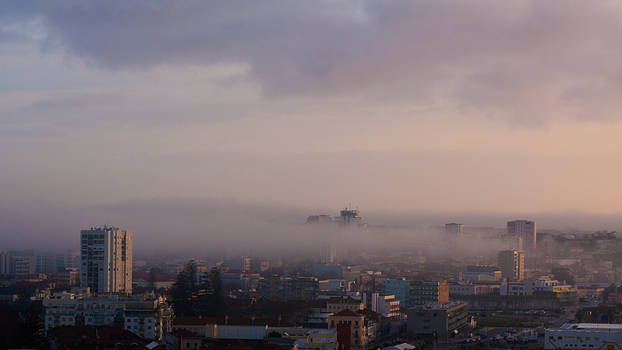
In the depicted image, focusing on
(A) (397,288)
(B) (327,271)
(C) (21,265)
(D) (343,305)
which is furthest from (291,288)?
(C) (21,265)

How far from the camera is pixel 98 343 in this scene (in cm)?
2086

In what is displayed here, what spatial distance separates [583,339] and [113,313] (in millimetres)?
12269

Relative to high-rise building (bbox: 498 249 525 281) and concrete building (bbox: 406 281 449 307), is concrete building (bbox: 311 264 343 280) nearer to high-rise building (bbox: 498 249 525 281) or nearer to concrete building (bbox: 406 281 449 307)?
high-rise building (bbox: 498 249 525 281)

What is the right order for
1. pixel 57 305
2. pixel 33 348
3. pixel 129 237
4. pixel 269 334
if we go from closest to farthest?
pixel 33 348 → pixel 269 334 → pixel 57 305 → pixel 129 237

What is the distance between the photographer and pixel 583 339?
967 inches

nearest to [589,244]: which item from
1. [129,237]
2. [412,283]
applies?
[412,283]

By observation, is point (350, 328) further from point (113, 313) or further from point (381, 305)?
point (381, 305)

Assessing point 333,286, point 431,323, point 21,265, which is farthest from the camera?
point 21,265

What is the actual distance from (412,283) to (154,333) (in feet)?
69.4

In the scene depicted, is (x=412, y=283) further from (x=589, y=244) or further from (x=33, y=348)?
(x=589, y=244)

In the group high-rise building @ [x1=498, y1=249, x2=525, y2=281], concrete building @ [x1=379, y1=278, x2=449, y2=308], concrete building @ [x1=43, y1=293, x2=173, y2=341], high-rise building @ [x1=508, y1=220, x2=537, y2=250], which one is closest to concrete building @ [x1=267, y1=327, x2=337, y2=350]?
concrete building @ [x1=43, y1=293, x2=173, y2=341]

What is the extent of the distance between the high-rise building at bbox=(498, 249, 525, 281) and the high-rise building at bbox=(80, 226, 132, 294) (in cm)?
3200

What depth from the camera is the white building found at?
24406 millimetres

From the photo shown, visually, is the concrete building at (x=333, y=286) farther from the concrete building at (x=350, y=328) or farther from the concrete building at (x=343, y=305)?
→ the concrete building at (x=350, y=328)
